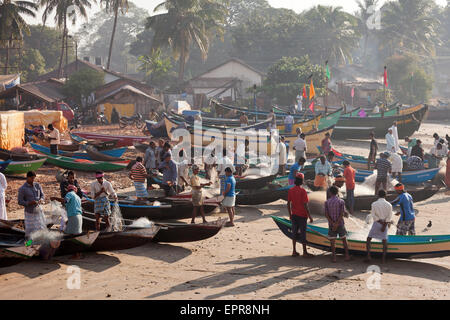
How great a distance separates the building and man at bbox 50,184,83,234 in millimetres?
39164

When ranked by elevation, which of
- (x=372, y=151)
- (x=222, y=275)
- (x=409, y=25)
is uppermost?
(x=409, y=25)

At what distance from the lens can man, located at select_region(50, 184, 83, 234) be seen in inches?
405

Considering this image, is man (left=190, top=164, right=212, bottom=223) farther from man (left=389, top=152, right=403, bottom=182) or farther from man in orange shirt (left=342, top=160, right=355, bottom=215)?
man (left=389, top=152, right=403, bottom=182)

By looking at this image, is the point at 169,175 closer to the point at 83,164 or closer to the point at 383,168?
the point at 383,168

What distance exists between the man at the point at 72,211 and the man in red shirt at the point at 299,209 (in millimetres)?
4001

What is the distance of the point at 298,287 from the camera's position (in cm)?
912

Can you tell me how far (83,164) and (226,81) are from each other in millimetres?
32218

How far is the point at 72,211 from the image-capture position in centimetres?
1036

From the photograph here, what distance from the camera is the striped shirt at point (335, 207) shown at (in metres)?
10.2

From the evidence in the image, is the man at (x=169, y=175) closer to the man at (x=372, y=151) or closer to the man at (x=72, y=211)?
the man at (x=72, y=211)

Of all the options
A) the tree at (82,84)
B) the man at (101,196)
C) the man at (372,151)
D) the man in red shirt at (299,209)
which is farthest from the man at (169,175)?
the tree at (82,84)

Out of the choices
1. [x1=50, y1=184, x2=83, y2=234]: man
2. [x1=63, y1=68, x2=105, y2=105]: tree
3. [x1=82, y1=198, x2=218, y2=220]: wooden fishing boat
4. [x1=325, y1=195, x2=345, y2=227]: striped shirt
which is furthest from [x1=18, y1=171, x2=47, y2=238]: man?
[x1=63, y1=68, x2=105, y2=105]: tree

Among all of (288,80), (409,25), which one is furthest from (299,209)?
(409,25)
